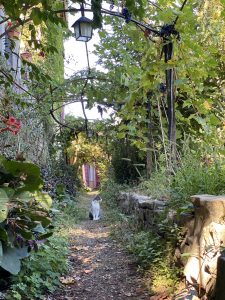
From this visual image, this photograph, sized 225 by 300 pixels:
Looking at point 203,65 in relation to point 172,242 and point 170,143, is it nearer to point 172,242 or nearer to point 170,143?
point 170,143

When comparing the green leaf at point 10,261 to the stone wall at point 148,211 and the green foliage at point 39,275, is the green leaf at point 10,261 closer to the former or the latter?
the green foliage at point 39,275

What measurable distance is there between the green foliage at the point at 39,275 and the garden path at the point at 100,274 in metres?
0.10

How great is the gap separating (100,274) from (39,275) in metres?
0.92

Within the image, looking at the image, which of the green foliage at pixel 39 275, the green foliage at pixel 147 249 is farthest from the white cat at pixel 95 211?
the green foliage at pixel 39 275

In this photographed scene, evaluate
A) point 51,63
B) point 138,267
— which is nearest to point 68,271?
point 138,267

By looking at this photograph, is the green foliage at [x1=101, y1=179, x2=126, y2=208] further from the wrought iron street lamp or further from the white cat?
the wrought iron street lamp

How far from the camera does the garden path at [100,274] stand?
305 centimetres

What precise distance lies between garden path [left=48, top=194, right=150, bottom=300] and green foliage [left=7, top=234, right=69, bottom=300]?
102mm

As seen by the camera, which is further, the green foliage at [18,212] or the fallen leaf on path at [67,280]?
the fallen leaf on path at [67,280]

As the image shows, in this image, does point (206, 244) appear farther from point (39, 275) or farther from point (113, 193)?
point (113, 193)

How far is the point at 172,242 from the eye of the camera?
318cm

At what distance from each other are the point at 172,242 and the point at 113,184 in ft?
20.9

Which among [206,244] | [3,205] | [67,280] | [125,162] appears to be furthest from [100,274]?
[125,162]

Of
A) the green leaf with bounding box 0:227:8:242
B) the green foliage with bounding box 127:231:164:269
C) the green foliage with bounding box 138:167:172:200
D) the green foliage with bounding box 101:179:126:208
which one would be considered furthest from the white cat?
the green leaf with bounding box 0:227:8:242
